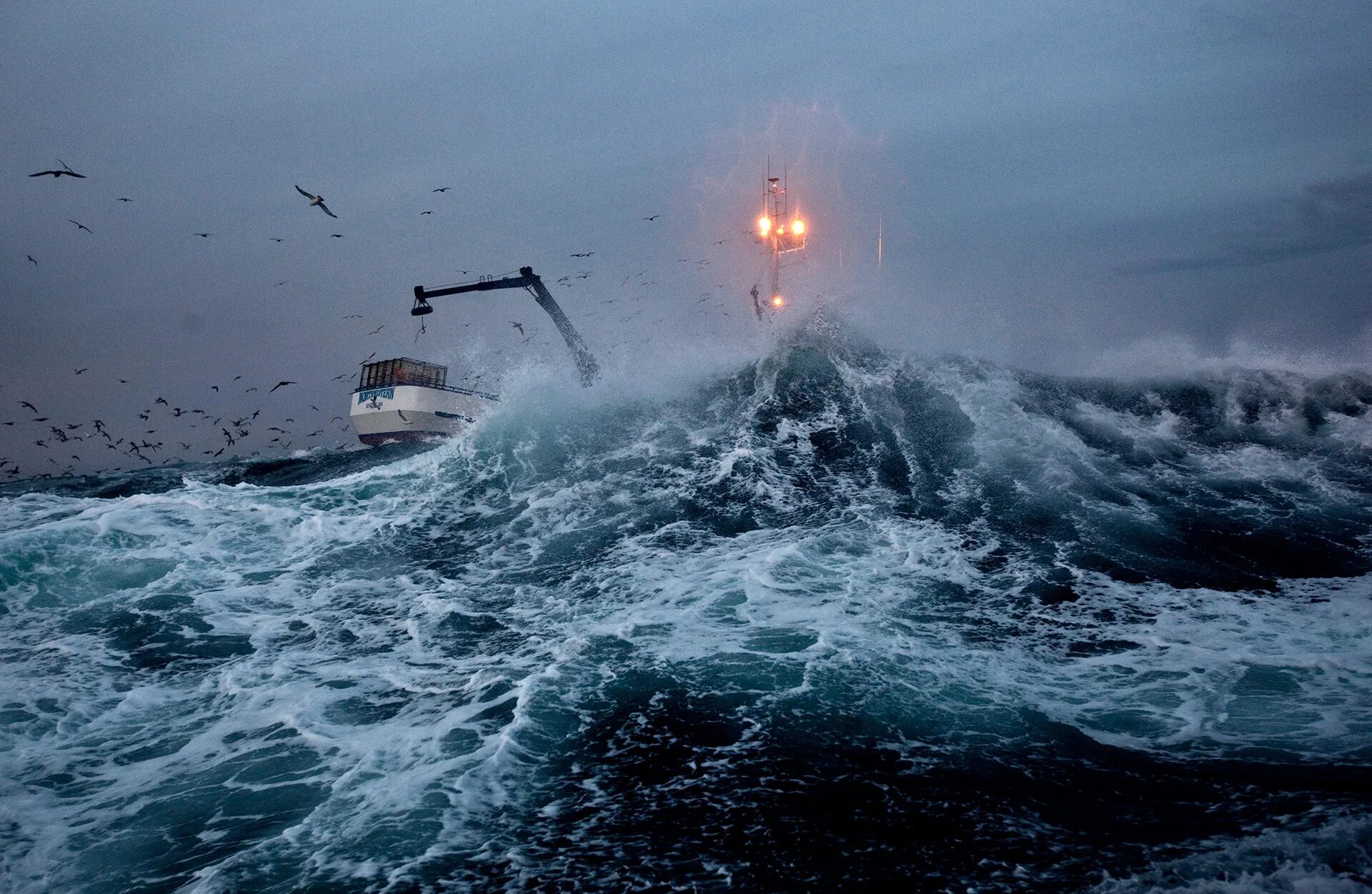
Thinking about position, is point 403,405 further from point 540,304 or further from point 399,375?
point 540,304

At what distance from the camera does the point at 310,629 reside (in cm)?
1279

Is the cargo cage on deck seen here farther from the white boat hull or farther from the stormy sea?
the stormy sea

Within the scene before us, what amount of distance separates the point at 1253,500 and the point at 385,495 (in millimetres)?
25352

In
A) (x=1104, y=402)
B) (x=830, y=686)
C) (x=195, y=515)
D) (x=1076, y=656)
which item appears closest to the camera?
(x=830, y=686)

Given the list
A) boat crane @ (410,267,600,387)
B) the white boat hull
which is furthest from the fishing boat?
boat crane @ (410,267,600,387)

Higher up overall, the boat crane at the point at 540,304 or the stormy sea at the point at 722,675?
the boat crane at the point at 540,304

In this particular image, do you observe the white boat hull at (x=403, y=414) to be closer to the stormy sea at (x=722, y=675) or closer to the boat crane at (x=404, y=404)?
the boat crane at (x=404, y=404)

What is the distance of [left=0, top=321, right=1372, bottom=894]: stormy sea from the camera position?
616cm

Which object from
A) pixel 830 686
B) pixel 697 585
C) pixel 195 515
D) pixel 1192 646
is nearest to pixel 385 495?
pixel 195 515

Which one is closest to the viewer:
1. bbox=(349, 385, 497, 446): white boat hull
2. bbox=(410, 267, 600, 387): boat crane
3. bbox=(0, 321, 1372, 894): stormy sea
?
bbox=(0, 321, 1372, 894): stormy sea

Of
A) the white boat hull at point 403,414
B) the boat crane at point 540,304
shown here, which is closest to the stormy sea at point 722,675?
the boat crane at point 540,304

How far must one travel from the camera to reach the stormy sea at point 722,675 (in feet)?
20.2

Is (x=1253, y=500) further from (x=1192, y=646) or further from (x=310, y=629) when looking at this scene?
(x=310, y=629)

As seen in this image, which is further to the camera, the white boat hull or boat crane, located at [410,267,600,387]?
the white boat hull
